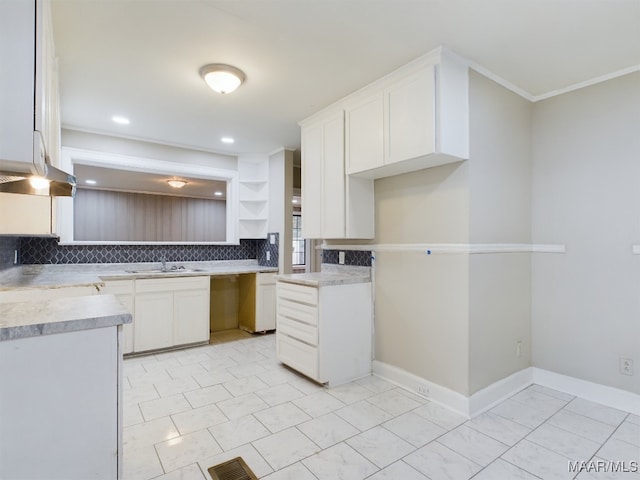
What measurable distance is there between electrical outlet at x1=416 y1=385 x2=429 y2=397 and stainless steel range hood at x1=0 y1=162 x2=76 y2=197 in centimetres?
279

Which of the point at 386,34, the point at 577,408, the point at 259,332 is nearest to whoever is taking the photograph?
the point at 386,34

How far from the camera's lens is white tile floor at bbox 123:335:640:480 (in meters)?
1.89

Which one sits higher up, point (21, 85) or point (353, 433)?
point (21, 85)

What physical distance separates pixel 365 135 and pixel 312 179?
82cm

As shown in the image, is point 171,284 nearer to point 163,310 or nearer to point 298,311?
point 163,310

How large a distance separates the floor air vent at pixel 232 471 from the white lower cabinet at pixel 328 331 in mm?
1097

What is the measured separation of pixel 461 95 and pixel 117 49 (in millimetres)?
2452

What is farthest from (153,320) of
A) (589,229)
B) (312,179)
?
(589,229)

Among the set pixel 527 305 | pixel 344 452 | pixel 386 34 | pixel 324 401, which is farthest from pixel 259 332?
pixel 386 34

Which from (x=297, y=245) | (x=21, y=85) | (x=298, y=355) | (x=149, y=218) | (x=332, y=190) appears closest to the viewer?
(x=21, y=85)

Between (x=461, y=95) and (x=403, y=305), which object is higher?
(x=461, y=95)

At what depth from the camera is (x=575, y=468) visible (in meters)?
1.90

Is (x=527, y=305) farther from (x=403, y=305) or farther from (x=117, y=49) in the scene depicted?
(x=117, y=49)

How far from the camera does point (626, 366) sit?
258cm
